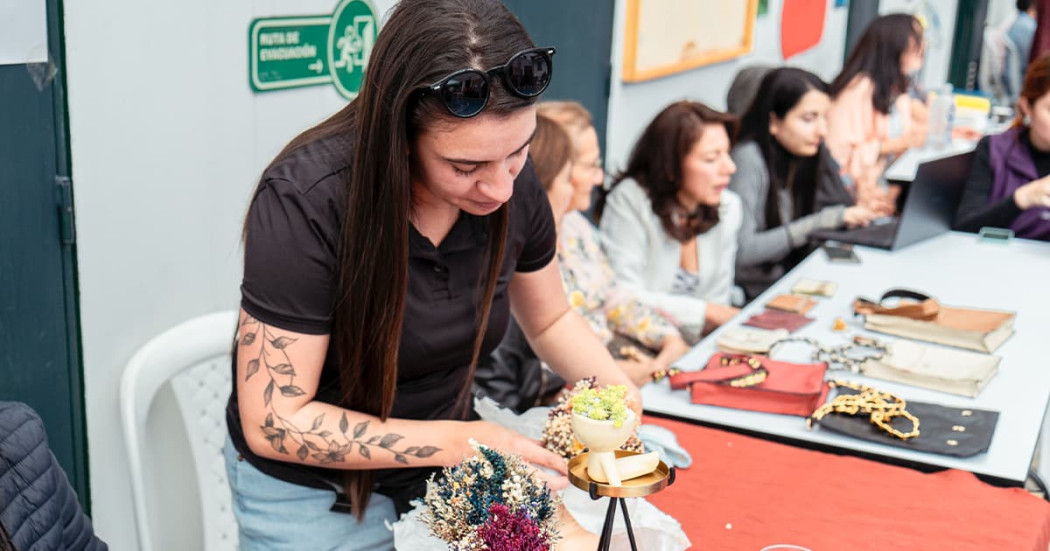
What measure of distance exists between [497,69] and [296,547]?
0.81 meters

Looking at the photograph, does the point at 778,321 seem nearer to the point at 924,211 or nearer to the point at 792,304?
the point at 792,304

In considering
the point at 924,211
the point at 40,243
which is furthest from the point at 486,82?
the point at 924,211

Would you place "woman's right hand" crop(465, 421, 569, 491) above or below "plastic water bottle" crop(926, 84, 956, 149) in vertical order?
below

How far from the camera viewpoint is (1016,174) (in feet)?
13.3

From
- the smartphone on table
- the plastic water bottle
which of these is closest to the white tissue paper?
the smartphone on table

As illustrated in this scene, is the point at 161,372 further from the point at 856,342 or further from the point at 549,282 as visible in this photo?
the point at 856,342

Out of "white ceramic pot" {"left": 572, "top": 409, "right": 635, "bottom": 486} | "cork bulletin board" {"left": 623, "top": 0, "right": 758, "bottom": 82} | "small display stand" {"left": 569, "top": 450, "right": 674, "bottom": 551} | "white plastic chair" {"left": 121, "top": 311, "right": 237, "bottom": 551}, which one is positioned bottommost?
"white plastic chair" {"left": 121, "top": 311, "right": 237, "bottom": 551}

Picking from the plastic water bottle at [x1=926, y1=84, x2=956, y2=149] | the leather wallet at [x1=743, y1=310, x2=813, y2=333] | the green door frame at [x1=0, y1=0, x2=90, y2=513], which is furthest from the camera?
the plastic water bottle at [x1=926, y1=84, x2=956, y2=149]

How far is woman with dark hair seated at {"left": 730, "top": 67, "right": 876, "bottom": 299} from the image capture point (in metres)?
4.12

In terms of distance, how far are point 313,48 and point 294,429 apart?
1496 mm

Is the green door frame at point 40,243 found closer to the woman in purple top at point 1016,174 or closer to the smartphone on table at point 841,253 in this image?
the smartphone on table at point 841,253

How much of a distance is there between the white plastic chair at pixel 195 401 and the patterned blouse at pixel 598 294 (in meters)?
0.96

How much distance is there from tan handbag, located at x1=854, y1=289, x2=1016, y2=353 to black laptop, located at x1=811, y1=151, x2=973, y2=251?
77 centimetres

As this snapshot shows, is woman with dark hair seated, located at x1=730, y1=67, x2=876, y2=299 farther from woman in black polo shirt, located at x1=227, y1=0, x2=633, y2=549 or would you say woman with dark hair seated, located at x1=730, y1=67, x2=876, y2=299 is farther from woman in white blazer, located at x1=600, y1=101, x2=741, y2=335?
woman in black polo shirt, located at x1=227, y1=0, x2=633, y2=549
